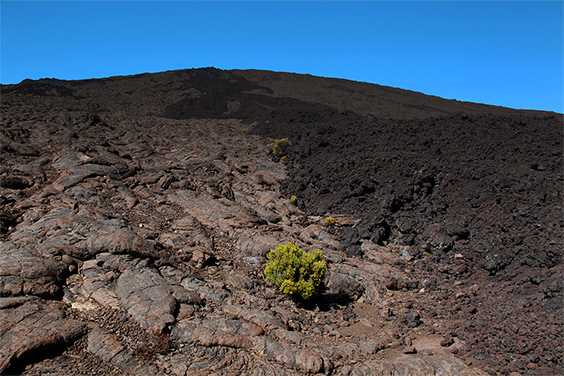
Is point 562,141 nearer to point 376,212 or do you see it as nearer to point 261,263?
point 376,212

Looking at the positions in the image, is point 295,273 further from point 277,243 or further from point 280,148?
point 280,148

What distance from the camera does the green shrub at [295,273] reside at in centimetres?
945

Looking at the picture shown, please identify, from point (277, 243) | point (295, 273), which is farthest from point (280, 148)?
point (295, 273)

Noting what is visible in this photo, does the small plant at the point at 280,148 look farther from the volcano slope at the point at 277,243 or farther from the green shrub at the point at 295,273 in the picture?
the green shrub at the point at 295,273

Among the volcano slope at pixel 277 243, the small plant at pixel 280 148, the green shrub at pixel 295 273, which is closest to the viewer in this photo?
the volcano slope at pixel 277 243

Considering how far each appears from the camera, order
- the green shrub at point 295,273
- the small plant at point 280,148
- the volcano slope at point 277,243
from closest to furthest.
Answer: the volcano slope at point 277,243 → the green shrub at point 295,273 → the small plant at point 280,148

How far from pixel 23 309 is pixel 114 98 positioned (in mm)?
40402

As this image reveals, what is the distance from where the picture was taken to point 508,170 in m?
14.9

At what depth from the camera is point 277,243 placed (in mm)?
11781

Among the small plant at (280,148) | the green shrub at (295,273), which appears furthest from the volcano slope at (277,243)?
the small plant at (280,148)

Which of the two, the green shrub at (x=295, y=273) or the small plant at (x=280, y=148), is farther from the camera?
the small plant at (x=280, y=148)

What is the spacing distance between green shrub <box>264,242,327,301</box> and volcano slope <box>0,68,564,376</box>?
395 mm

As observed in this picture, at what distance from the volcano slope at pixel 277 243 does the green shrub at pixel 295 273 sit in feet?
1.30

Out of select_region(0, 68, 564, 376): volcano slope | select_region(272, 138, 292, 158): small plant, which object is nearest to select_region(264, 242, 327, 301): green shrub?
select_region(0, 68, 564, 376): volcano slope
